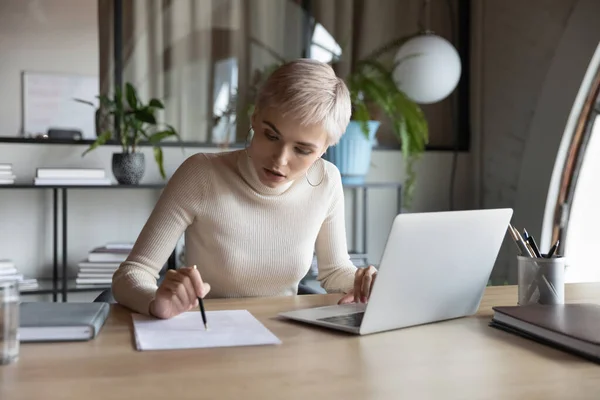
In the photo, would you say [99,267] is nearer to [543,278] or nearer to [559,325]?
[543,278]

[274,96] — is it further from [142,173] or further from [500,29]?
[500,29]

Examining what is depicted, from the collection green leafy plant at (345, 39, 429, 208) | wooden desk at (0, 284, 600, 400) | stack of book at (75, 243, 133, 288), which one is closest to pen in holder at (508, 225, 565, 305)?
wooden desk at (0, 284, 600, 400)

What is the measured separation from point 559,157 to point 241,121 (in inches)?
59.5

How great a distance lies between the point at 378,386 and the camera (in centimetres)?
87

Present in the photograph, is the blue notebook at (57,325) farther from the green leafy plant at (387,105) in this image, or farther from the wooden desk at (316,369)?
the green leafy plant at (387,105)

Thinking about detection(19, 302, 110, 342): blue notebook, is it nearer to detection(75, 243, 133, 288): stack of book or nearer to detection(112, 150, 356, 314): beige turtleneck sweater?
detection(112, 150, 356, 314): beige turtleneck sweater

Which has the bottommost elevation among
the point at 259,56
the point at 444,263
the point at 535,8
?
the point at 444,263

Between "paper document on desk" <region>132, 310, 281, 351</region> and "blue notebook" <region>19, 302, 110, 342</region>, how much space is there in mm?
74

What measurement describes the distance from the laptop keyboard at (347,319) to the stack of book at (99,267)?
1894 millimetres

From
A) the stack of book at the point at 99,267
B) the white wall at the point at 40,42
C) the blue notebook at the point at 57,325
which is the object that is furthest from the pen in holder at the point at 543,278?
the white wall at the point at 40,42

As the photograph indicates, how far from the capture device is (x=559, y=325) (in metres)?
1.12

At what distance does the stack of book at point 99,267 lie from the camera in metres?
2.99

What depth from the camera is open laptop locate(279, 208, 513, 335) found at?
3.73 feet

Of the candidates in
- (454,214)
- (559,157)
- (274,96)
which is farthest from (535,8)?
(454,214)
